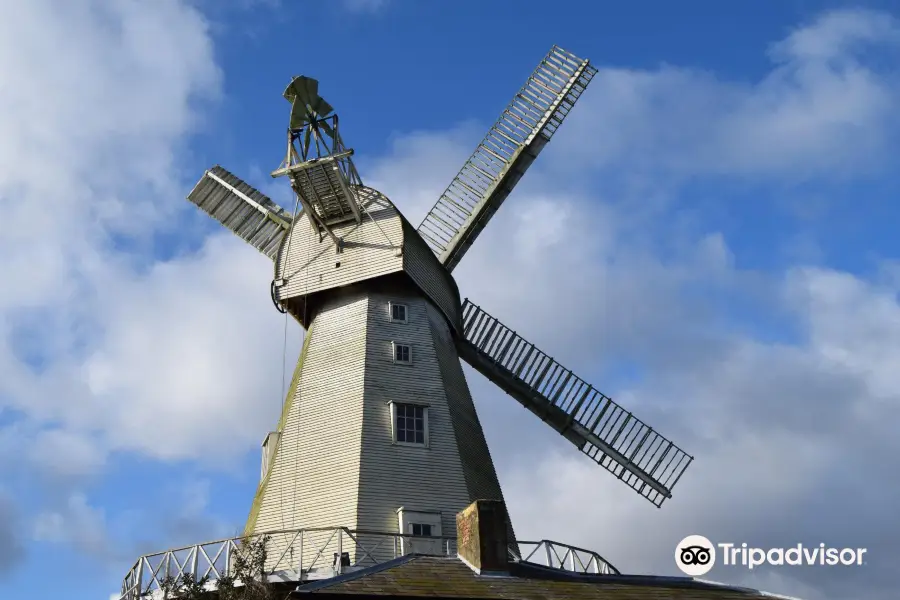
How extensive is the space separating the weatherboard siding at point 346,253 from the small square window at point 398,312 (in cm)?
96

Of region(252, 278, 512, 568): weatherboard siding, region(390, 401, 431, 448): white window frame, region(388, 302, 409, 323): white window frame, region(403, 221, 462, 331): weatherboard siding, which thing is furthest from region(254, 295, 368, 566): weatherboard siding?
region(403, 221, 462, 331): weatherboard siding

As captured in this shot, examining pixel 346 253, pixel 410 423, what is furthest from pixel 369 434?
pixel 346 253

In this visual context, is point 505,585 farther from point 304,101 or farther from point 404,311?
point 304,101

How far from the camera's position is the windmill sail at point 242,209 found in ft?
101

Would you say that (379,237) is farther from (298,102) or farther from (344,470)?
(344,470)

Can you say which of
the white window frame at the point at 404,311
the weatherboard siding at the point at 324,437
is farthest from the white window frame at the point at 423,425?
the white window frame at the point at 404,311

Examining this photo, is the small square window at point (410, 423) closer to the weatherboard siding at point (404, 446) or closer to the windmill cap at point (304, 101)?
the weatherboard siding at point (404, 446)

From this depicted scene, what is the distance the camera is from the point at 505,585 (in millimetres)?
18000

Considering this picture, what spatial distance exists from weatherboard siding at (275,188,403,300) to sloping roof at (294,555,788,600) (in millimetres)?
9826

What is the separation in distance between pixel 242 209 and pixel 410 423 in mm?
10281

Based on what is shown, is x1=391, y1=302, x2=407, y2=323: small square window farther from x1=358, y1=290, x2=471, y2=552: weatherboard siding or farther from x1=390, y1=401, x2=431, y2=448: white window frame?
x1=390, y1=401, x2=431, y2=448: white window frame

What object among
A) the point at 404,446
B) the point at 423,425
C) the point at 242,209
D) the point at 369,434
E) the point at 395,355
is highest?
the point at 242,209

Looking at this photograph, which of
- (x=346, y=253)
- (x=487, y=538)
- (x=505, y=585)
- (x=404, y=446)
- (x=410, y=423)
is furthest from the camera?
(x=346, y=253)

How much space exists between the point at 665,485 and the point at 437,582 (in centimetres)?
1267
